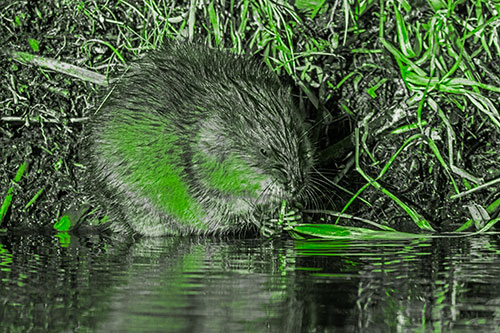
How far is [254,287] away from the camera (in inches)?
116

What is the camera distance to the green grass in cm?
495

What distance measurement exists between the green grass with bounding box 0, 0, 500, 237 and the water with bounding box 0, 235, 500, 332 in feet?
2.70

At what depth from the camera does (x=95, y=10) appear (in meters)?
5.41

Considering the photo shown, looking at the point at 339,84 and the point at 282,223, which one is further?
the point at 339,84

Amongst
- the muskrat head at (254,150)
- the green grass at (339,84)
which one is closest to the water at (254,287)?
the muskrat head at (254,150)

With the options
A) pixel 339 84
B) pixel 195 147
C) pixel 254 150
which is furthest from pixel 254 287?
pixel 339 84

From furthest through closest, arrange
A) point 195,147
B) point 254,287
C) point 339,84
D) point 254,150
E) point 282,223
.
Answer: point 339,84
point 282,223
point 195,147
point 254,150
point 254,287

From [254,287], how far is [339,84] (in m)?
2.55

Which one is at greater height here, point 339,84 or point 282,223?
point 339,84

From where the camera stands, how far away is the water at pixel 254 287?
2.42 meters

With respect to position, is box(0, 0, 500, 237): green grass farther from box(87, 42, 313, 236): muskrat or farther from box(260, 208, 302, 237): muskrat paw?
box(87, 42, 313, 236): muskrat

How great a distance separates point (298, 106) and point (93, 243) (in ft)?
5.37

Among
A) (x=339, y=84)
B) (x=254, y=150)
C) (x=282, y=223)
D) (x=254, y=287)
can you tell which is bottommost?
(x=254, y=287)

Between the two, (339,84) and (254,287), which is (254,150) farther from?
(254,287)
